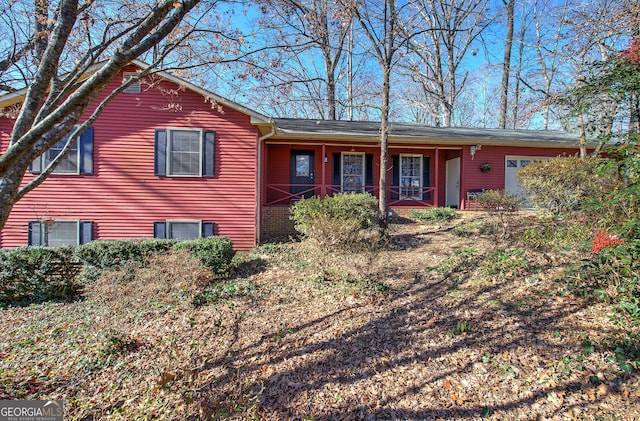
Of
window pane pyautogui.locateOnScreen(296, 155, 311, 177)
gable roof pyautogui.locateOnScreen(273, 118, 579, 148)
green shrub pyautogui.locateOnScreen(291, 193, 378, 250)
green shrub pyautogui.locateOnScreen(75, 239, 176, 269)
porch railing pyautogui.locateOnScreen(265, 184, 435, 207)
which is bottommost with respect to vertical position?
green shrub pyautogui.locateOnScreen(75, 239, 176, 269)

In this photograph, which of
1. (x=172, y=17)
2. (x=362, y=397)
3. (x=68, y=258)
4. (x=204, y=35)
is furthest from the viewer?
(x=68, y=258)

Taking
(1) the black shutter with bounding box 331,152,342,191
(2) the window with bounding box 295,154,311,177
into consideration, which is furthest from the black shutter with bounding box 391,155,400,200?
(2) the window with bounding box 295,154,311,177

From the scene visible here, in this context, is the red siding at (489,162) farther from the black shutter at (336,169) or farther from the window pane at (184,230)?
the window pane at (184,230)

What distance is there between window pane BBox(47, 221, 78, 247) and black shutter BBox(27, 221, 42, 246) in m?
0.20

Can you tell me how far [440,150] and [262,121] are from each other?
789 cm

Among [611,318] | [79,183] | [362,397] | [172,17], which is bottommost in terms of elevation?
[362,397]

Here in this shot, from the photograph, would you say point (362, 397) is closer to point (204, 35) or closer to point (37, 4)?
point (204, 35)

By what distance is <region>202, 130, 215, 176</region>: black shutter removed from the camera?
26.4 ft

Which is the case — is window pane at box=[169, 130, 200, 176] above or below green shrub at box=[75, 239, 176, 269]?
above

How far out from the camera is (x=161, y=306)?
5.03 metres

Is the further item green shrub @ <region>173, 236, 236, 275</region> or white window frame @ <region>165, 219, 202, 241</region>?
white window frame @ <region>165, 219, 202, 241</region>

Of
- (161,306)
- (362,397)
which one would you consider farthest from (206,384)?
(161,306)

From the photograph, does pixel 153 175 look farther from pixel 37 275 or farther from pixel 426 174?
pixel 426 174

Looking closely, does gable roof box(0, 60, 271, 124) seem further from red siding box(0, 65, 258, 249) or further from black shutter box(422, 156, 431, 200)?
black shutter box(422, 156, 431, 200)
